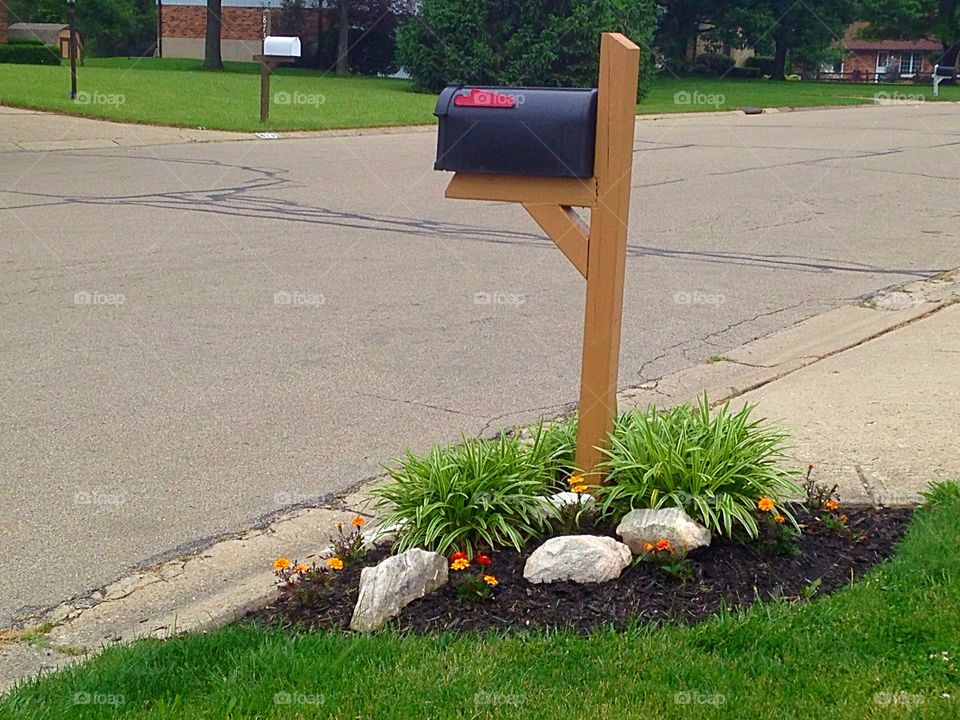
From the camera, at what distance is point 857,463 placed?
17.9 ft

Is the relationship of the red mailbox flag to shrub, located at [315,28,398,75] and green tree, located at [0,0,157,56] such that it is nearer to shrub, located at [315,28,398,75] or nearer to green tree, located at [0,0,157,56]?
shrub, located at [315,28,398,75]

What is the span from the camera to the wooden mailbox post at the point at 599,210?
14.0 feet

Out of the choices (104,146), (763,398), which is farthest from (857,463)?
(104,146)

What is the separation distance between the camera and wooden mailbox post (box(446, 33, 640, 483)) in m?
4.25

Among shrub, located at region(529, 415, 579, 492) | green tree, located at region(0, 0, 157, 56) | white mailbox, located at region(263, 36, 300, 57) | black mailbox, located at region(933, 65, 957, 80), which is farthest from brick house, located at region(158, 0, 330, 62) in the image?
shrub, located at region(529, 415, 579, 492)

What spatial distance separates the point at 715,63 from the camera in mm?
58750

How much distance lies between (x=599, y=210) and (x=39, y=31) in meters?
61.0

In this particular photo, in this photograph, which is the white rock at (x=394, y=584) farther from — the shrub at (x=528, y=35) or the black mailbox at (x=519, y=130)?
the shrub at (x=528, y=35)

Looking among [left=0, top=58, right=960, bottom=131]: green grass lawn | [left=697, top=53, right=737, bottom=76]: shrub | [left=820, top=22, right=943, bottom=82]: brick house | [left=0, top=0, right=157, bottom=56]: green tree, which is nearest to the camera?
[left=0, top=58, right=960, bottom=131]: green grass lawn

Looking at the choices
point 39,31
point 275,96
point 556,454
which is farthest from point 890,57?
point 556,454

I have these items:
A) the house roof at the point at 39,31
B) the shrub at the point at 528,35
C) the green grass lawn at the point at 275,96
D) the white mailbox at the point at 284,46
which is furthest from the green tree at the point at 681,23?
the white mailbox at the point at 284,46

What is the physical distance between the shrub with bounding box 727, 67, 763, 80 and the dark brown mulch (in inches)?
2256

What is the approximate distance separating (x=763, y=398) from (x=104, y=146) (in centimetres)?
1593

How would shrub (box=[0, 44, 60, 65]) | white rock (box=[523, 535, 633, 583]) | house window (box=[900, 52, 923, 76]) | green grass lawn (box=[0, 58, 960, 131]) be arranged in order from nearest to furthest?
white rock (box=[523, 535, 633, 583])
green grass lawn (box=[0, 58, 960, 131])
shrub (box=[0, 44, 60, 65])
house window (box=[900, 52, 923, 76])
